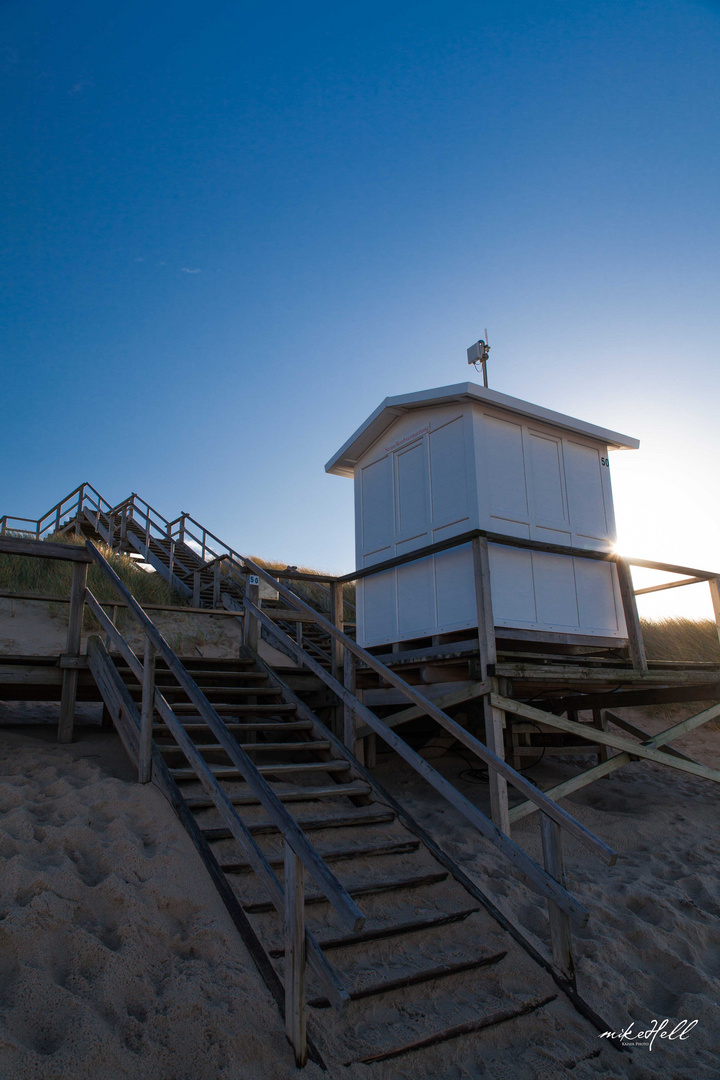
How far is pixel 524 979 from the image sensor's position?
3416mm

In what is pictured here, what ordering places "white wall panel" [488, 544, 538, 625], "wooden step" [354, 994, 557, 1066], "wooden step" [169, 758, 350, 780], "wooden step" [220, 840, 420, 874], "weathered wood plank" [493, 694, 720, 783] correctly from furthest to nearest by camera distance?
"white wall panel" [488, 544, 538, 625] → "weathered wood plank" [493, 694, 720, 783] → "wooden step" [169, 758, 350, 780] → "wooden step" [220, 840, 420, 874] → "wooden step" [354, 994, 557, 1066]

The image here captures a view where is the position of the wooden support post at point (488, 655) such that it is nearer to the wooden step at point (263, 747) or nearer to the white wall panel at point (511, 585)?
the white wall panel at point (511, 585)

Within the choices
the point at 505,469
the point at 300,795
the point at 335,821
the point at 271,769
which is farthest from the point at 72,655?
the point at 505,469

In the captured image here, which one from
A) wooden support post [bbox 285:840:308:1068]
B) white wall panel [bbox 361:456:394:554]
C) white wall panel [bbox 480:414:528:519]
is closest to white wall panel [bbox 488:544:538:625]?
white wall panel [bbox 480:414:528:519]

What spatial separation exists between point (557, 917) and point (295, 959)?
1.70m

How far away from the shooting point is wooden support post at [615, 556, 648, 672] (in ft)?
22.3

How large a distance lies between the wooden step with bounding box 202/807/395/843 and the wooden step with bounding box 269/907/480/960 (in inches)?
33.7

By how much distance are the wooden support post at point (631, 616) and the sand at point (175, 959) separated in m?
2.12

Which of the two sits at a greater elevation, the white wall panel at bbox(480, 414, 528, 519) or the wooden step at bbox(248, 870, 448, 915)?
the white wall panel at bbox(480, 414, 528, 519)

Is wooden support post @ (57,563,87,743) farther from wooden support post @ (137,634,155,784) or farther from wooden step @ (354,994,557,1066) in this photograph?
wooden step @ (354,994,557,1066)

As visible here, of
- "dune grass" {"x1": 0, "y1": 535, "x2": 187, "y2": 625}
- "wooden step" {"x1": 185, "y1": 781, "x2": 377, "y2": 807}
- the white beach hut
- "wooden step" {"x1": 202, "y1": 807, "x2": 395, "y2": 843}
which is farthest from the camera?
"dune grass" {"x1": 0, "y1": 535, "x2": 187, "y2": 625}

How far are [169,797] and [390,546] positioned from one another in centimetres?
419

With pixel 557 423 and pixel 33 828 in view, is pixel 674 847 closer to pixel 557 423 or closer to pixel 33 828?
pixel 557 423

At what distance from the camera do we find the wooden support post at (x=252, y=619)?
690 centimetres
